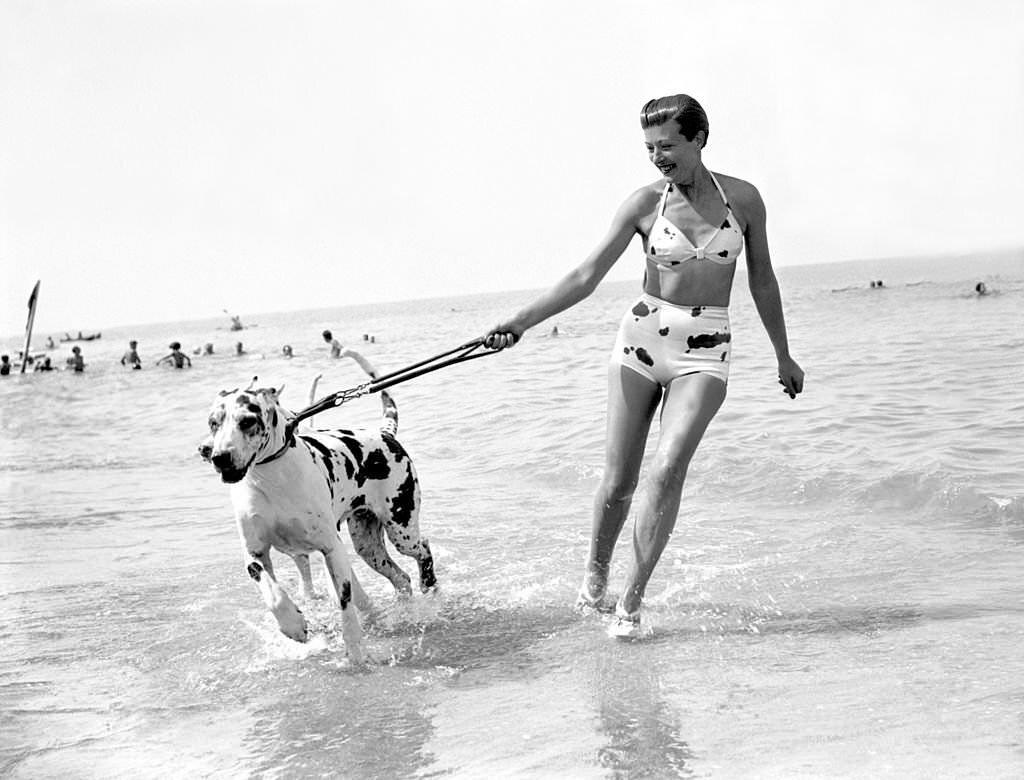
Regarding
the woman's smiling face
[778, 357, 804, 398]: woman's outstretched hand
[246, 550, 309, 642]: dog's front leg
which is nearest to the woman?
the woman's smiling face

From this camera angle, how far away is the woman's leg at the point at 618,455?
18.2ft

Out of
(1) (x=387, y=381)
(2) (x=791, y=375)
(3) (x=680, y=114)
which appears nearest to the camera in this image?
(3) (x=680, y=114)

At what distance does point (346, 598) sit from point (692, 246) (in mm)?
2377

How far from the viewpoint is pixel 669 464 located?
5.22 m

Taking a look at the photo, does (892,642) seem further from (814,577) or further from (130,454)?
(130,454)

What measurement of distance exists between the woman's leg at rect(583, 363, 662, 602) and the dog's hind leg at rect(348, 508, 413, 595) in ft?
4.41

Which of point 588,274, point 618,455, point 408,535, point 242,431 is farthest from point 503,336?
point 408,535

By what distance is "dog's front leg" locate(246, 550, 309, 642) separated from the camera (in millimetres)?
5188

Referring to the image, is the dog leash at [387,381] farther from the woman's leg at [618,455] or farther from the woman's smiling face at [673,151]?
the woman's smiling face at [673,151]

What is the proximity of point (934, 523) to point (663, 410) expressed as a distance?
144 inches

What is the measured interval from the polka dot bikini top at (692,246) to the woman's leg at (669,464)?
564 millimetres

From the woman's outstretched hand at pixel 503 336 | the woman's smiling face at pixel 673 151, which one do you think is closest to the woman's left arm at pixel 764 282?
Answer: the woman's smiling face at pixel 673 151

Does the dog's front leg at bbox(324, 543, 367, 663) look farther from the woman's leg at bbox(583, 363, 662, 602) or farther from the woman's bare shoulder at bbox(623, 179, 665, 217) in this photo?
the woman's bare shoulder at bbox(623, 179, 665, 217)

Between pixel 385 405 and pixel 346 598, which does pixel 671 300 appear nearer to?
pixel 346 598
